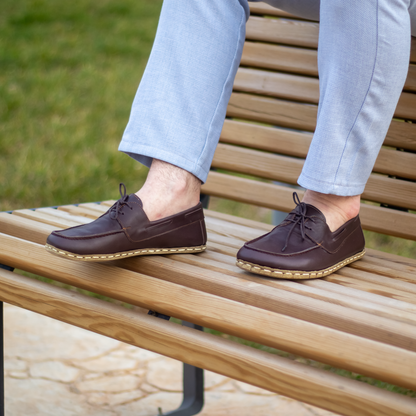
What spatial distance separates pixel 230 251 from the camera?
4.17ft

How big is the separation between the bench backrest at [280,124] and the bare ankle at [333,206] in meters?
0.44

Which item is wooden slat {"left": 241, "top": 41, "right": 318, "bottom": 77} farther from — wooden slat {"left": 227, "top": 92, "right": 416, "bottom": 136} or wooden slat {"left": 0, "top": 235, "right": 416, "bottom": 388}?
wooden slat {"left": 0, "top": 235, "right": 416, "bottom": 388}

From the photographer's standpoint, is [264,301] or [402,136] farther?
[402,136]

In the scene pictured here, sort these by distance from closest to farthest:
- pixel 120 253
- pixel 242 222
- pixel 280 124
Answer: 1. pixel 120 253
2. pixel 242 222
3. pixel 280 124

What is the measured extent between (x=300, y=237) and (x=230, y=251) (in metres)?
0.23

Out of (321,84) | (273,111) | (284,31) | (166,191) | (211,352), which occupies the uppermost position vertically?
(284,31)

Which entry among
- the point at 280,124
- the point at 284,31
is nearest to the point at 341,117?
the point at 280,124

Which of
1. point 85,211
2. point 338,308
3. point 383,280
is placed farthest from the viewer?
point 85,211

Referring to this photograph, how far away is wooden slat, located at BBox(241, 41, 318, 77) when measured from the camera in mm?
1775

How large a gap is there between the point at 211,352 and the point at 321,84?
1.77 feet

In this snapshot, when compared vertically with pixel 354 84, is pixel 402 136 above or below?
below

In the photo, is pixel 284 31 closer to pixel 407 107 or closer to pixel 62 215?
pixel 407 107

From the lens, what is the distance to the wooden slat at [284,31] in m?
1.80

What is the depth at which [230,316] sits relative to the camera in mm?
956
